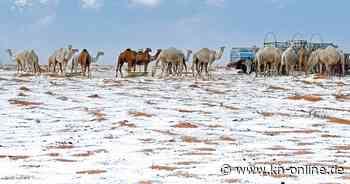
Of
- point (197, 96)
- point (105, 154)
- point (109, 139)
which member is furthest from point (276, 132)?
point (197, 96)

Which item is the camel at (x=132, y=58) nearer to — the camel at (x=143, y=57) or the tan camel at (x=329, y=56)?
the camel at (x=143, y=57)

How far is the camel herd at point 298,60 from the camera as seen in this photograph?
1479 inches

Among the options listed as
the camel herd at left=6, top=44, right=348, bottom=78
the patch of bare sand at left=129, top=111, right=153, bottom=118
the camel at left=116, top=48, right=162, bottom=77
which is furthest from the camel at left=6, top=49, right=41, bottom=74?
the patch of bare sand at left=129, top=111, right=153, bottom=118

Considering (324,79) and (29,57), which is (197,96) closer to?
(324,79)

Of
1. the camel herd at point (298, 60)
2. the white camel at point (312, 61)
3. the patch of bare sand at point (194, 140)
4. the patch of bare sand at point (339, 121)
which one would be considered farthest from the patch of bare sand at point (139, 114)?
the white camel at point (312, 61)

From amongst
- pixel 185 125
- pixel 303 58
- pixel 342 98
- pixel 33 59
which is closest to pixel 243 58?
pixel 303 58

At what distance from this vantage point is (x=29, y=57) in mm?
39781

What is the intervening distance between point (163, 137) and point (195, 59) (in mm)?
25658

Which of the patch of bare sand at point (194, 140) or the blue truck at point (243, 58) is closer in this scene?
the patch of bare sand at point (194, 140)

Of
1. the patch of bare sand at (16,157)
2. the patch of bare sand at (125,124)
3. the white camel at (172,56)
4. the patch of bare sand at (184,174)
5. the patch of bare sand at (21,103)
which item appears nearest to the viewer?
the patch of bare sand at (184,174)

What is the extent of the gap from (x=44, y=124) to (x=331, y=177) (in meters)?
7.79

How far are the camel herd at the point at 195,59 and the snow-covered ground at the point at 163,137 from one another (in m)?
15.6

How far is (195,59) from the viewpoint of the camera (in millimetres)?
37125

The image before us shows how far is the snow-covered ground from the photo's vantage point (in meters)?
7.97
